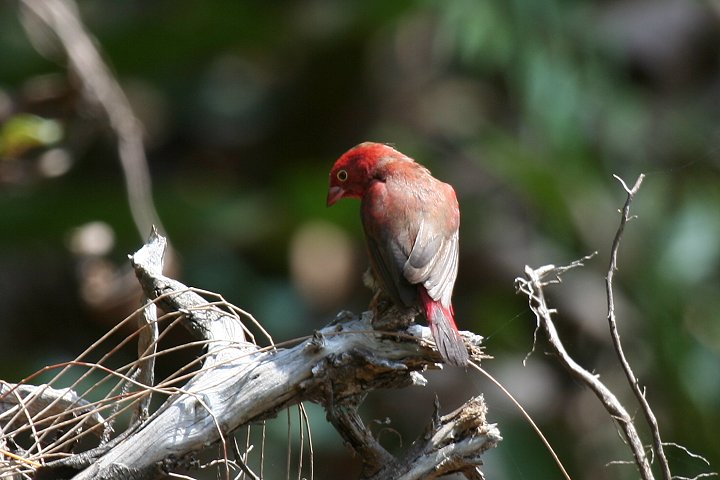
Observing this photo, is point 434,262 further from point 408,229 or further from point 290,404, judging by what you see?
point 290,404

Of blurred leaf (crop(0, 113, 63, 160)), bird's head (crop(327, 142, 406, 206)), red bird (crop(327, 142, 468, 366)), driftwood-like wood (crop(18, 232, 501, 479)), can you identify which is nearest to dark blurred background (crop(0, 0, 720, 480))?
blurred leaf (crop(0, 113, 63, 160))

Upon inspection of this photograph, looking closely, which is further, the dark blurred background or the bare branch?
the dark blurred background

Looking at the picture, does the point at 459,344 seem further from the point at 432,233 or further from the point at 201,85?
the point at 201,85

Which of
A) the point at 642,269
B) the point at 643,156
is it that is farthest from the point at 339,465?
the point at 643,156

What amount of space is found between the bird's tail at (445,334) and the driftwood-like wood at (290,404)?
0.13m

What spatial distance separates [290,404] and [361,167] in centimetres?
165

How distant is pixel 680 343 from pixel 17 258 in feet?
15.7

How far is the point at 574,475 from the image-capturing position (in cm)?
638

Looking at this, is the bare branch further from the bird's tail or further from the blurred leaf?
the bird's tail

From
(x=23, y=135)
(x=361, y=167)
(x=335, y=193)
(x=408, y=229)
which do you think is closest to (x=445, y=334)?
(x=408, y=229)

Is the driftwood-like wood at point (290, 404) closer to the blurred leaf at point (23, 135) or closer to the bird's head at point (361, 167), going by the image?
the bird's head at point (361, 167)

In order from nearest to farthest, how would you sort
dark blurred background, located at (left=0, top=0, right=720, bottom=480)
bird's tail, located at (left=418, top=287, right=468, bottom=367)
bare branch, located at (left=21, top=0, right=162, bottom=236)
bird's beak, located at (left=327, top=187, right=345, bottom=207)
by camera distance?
bird's tail, located at (left=418, top=287, right=468, bottom=367) → bird's beak, located at (left=327, top=187, right=345, bottom=207) → bare branch, located at (left=21, top=0, right=162, bottom=236) → dark blurred background, located at (left=0, top=0, right=720, bottom=480)

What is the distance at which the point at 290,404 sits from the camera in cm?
252

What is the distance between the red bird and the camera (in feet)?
10.4
